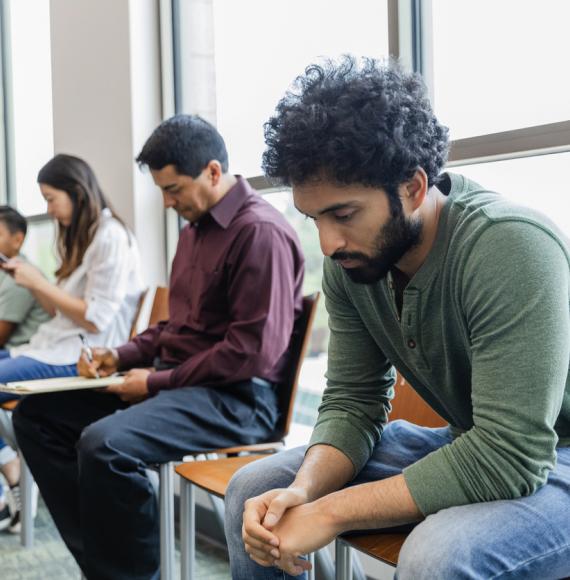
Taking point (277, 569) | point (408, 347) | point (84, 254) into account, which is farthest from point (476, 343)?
point (84, 254)

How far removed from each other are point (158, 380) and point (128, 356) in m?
0.31

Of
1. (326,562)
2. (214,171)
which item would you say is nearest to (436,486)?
(326,562)

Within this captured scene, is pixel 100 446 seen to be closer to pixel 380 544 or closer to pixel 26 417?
pixel 26 417

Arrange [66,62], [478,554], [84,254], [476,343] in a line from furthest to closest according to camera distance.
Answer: [66,62], [84,254], [476,343], [478,554]

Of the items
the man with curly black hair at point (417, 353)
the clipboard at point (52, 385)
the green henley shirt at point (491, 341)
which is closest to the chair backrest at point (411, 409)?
the man with curly black hair at point (417, 353)

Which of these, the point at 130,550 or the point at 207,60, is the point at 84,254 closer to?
the point at 207,60

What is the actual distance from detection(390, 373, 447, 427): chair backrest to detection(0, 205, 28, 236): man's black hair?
6.88ft

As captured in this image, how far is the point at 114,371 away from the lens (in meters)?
2.23

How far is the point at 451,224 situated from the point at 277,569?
1.94 ft

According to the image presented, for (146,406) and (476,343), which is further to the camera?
(146,406)

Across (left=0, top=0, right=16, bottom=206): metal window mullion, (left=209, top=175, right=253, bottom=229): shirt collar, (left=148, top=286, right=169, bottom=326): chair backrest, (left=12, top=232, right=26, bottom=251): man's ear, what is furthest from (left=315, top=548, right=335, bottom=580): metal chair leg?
(left=0, top=0, right=16, bottom=206): metal window mullion

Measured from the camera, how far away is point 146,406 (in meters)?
1.81

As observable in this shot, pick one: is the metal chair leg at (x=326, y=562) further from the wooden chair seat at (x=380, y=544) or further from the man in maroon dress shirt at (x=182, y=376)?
the wooden chair seat at (x=380, y=544)

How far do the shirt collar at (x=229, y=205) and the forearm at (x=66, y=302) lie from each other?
0.72m
